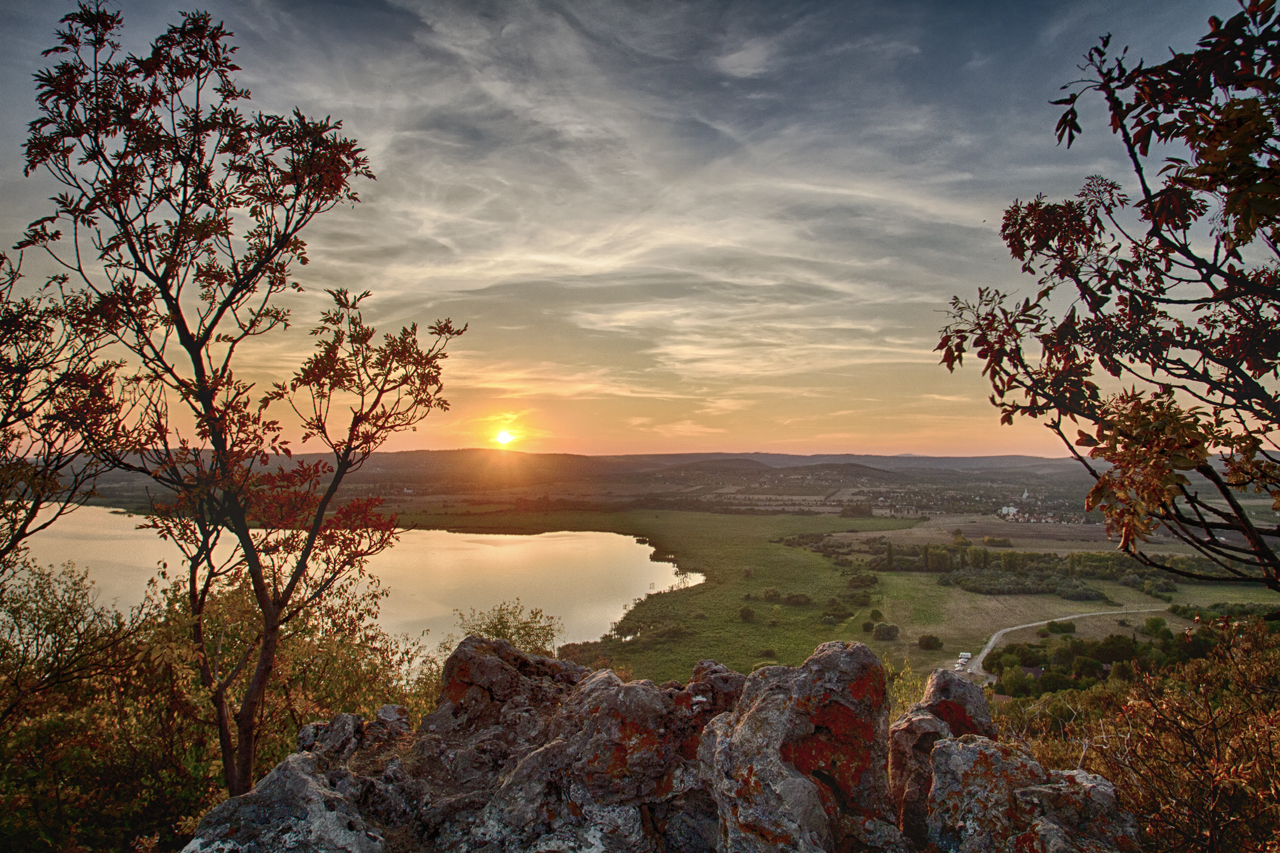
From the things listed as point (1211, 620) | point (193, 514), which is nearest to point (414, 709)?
point (193, 514)

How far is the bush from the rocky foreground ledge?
62.4 meters

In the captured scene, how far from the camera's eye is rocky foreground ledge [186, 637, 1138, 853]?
4391 mm

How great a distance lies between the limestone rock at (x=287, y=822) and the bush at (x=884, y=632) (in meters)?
65.4

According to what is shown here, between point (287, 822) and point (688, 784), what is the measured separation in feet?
9.73

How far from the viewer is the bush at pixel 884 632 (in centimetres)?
6195

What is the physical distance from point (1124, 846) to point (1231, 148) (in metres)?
4.77

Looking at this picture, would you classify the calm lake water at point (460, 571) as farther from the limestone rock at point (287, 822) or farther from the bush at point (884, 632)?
the limestone rock at point (287, 822)

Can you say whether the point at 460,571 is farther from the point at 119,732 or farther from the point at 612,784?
the point at 612,784

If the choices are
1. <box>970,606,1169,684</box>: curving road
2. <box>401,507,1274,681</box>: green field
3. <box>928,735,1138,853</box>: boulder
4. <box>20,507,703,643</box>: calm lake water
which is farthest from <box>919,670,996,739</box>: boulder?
<box>970,606,1169,684</box>: curving road

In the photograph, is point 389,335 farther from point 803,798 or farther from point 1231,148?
point 1231,148

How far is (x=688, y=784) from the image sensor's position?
→ 5.22 metres

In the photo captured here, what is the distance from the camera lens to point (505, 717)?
616 centimetres

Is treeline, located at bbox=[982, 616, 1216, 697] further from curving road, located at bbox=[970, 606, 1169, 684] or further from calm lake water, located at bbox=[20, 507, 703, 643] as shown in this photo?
calm lake water, located at bbox=[20, 507, 703, 643]

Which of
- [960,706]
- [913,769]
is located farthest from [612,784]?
[960,706]
